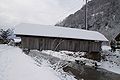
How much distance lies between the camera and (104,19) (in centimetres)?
4525

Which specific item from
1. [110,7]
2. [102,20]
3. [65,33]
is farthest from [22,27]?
[110,7]

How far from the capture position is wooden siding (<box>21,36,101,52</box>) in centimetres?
2198

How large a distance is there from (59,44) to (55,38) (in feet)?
3.16

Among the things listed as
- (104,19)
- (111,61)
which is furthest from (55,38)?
(104,19)

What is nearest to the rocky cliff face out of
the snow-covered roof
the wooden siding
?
the wooden siding

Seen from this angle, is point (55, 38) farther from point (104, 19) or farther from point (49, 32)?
point (104, 19)

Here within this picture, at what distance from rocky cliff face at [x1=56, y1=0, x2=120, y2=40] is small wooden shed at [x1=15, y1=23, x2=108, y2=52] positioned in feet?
44.8

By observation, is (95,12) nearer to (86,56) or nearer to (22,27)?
(86,56)

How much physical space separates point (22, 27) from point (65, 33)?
5.46 metres

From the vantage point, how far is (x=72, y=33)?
24.6 metres

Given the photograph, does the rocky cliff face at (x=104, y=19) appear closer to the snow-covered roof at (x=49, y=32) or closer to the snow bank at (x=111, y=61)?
the snow bank at (x=111, y=61)

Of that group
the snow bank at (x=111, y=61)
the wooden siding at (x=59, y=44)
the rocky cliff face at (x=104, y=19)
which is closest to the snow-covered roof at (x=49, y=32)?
the wooden siding at (x=59, y=44)

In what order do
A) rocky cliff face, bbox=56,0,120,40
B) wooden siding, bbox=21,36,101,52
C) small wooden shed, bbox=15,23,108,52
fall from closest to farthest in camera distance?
small wooden shed, bbox=15,23,108,52
wooden siding, bbox=21,36,101,52
rocky cliff face, bbox=56,0,120,40

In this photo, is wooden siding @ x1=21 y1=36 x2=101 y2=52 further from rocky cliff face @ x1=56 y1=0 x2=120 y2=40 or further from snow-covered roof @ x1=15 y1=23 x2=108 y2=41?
rocky cliff face @ x1=56 y1=0 x2=120 y2=40
